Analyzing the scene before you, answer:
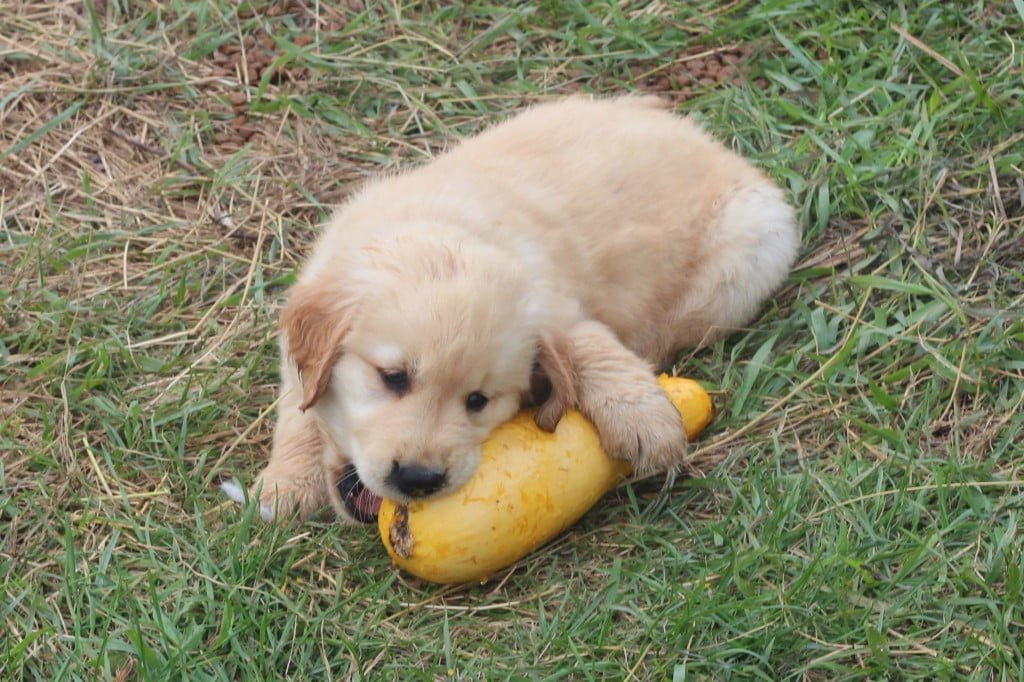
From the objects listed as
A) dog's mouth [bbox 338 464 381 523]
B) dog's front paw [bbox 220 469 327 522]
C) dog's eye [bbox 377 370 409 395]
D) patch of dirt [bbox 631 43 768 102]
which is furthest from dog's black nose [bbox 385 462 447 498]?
patch of dirt [bbox 631 43 768 102]

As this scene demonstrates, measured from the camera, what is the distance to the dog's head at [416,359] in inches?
130

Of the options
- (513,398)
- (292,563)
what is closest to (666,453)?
(513,398)

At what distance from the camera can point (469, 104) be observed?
541 cm

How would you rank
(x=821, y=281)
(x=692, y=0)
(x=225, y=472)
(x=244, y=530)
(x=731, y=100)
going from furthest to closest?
(x=692, y=0) → (x=731, y=100) → (x=821, y=281) → (x=225, y=472) → (x=244, y=530)

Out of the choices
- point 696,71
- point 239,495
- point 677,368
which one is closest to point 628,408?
point 677,368

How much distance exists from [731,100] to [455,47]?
1.18m

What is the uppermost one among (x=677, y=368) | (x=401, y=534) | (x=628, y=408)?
→ (x=628, y=408)

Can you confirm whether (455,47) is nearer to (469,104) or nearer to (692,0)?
(469,104)

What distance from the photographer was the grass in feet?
10.6

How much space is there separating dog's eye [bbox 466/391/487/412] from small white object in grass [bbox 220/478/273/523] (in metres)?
0.64

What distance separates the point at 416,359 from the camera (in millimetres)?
3334

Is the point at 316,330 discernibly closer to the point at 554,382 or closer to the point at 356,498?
the point at 356,498

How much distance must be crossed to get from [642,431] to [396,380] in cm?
69

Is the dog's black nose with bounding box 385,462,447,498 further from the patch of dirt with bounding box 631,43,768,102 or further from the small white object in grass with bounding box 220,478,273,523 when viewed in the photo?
the patch of dirt with bounding box 631,43,768,102
